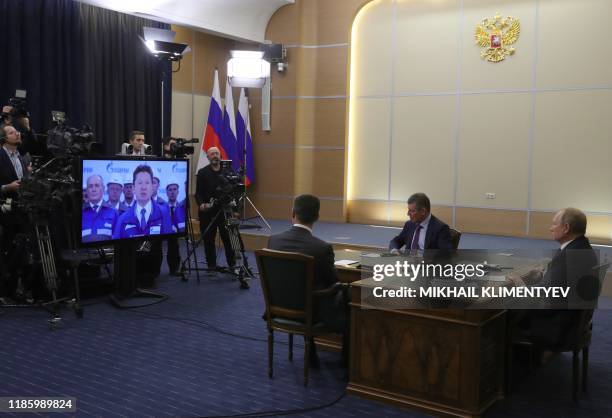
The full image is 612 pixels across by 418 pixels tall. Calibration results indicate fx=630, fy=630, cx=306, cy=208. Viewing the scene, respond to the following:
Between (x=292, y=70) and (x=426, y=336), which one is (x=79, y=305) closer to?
(x=426, y=336)

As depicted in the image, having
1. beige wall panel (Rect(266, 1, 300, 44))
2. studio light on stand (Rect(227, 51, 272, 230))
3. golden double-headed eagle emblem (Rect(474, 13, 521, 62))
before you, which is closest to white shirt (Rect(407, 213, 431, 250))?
studio light on stand (Rect(227, 51, 272, 230))

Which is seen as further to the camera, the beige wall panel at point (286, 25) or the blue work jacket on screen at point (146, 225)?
the beige wall panel at point (286, 25)

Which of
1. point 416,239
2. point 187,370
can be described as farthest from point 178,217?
point 416,239

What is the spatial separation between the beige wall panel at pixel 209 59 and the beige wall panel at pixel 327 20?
1.29 m

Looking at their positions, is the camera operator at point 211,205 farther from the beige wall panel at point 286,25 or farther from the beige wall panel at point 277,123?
the beige wall panel at point 286,25

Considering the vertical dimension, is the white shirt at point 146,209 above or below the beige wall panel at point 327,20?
below

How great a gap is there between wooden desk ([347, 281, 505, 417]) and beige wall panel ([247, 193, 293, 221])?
21.1 feet

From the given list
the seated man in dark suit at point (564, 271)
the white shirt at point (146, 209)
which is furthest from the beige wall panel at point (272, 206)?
the seated man in dark suit at point (564, 271)

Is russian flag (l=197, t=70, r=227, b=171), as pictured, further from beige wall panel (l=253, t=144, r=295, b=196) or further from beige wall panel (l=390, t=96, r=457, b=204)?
beige wall panel (l=390, t=96, r=457, b=204)

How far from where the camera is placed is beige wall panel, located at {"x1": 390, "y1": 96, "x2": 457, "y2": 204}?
8875mm

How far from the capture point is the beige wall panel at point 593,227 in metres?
7.83

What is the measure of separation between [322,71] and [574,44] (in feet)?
11.8

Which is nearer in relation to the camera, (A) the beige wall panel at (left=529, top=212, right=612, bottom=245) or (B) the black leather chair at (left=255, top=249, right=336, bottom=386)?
(B) the black leather chair at (left=255, top=249, right=336, bottom=386)

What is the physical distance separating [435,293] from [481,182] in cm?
568
